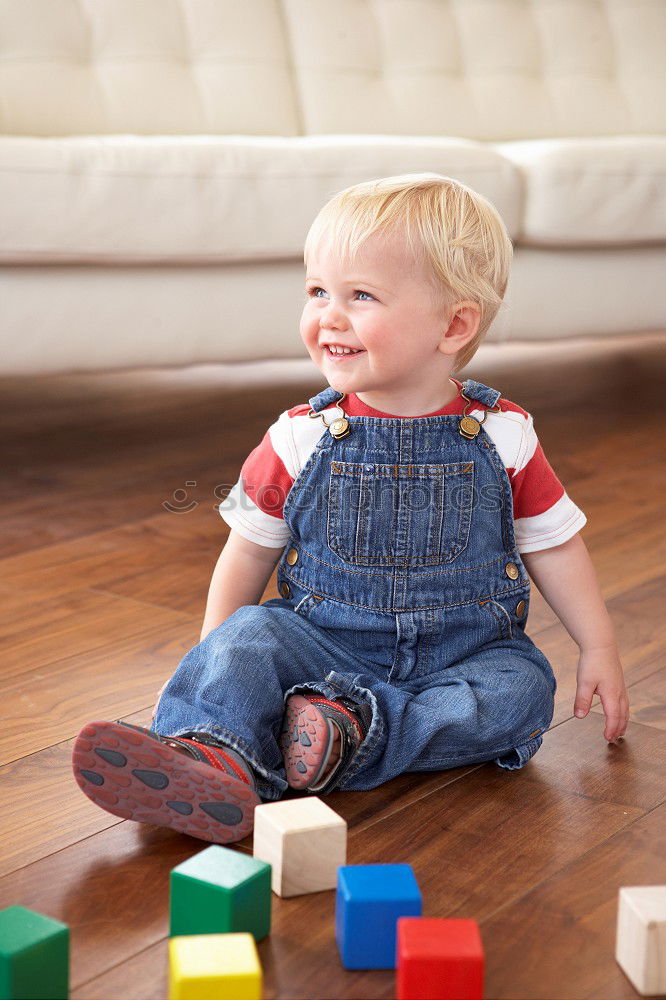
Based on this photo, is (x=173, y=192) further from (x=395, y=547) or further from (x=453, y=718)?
(x=453, y=718)

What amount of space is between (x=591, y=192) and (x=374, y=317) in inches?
46.1

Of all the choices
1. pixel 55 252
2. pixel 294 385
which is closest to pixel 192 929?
pixel 55 252

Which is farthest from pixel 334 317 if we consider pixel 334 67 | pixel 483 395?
pixel 334 67

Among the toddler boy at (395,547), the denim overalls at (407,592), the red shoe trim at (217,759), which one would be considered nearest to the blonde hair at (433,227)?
the toddler boy at (395,547)

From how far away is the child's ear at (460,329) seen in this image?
1.03m

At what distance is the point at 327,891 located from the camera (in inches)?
31.0

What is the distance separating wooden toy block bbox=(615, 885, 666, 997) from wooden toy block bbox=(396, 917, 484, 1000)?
0.10 m

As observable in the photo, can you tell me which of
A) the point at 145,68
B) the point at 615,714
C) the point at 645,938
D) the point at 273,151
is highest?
the point at 145,68

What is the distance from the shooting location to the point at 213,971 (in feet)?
2.06

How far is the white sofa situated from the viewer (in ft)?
5.53

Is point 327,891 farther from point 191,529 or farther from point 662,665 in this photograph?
point 191,529

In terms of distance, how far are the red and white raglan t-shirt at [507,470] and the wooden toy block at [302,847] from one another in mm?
336

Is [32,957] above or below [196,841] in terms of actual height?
above

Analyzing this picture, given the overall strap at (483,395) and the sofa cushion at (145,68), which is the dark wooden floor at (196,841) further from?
the sofa cushion at (145,68)
